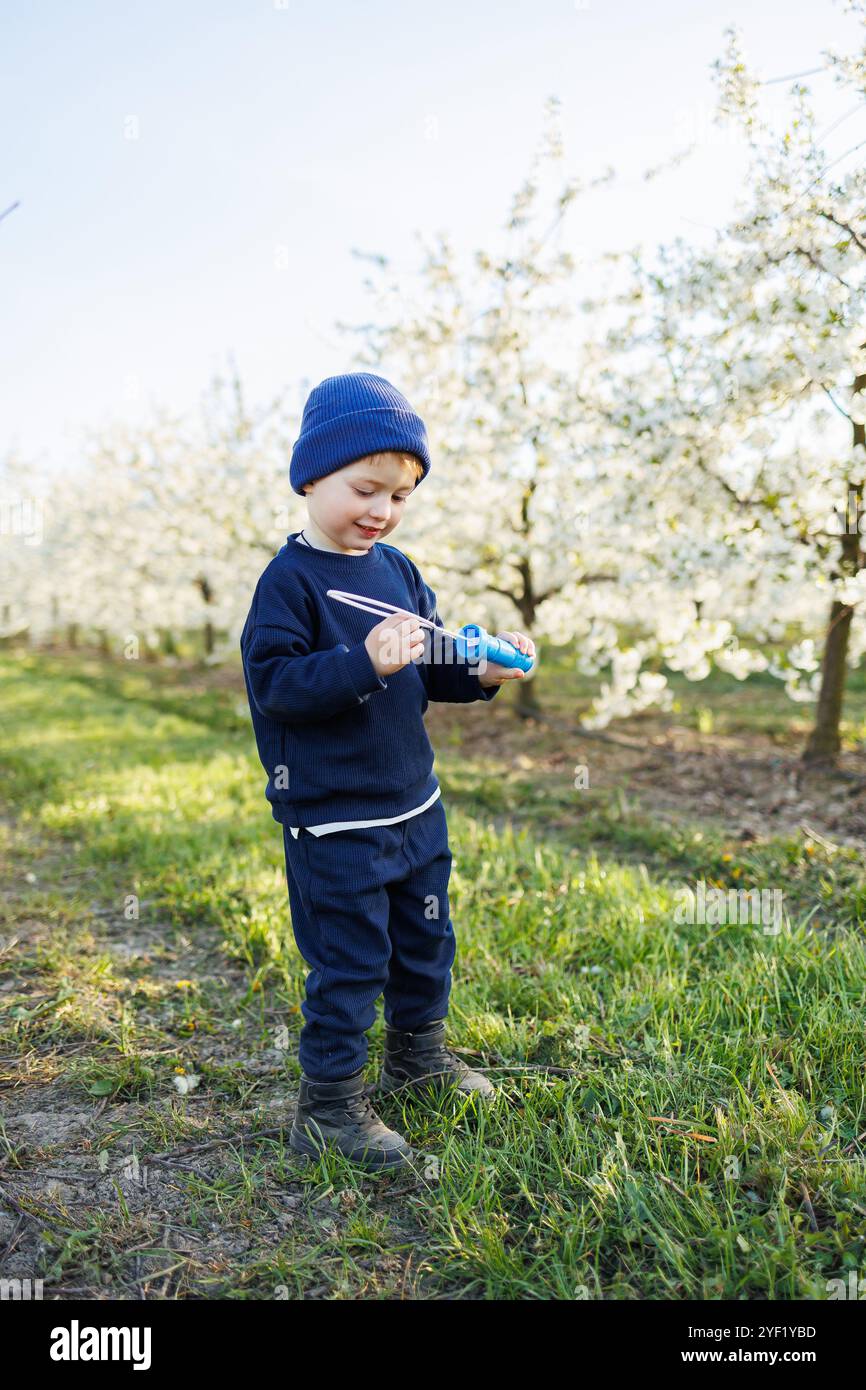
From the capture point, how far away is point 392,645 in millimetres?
1983

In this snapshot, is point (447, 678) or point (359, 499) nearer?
point (359, 499)

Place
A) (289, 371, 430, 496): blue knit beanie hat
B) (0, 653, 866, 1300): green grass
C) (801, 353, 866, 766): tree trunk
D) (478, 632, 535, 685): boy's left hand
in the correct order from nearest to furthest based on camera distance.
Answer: (0, 653, 866, 1300): green grass < (289, 371, 430, 496): blue knit beanie hat < (478, 632, 535, 685): boy's left hand < (801, 353, 866, 766): tree trunk

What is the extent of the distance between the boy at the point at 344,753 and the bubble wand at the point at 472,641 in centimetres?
3

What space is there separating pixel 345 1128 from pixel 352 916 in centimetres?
51

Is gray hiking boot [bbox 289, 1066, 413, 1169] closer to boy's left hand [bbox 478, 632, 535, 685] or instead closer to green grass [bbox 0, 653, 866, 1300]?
green grass [bbox 0, 653, 866, 1300]

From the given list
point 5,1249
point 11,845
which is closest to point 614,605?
point 11,845

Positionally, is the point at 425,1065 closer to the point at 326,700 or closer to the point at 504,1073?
the point at 504,1073

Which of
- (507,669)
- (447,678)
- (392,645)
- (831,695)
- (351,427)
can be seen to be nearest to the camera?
(392,645)

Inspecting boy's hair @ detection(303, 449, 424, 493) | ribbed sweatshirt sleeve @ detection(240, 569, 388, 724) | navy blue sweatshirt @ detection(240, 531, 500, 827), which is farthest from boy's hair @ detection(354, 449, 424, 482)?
ribbed sweatshirt sleeve @ detection(240, 569, 388, 724)

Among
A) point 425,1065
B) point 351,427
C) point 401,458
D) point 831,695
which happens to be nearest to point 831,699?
point 831,695

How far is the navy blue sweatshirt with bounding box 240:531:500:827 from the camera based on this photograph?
2043 millimetres

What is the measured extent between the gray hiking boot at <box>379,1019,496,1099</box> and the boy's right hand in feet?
3.42

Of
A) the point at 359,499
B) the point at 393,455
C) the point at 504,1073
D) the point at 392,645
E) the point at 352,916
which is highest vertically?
the point at 393,455

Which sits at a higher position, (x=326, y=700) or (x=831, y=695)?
(x=326, y=700)
